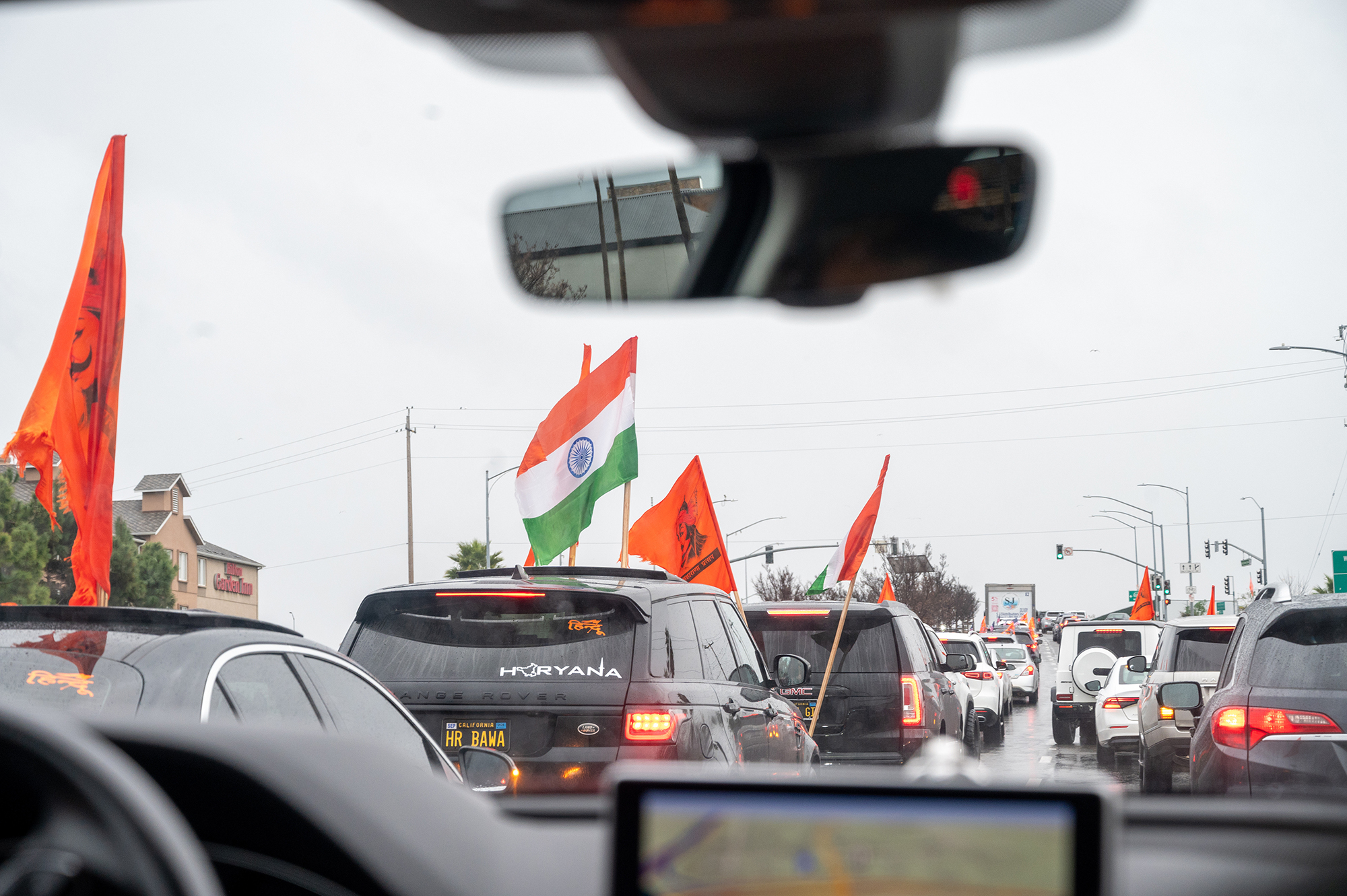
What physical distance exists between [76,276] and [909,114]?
824 cm

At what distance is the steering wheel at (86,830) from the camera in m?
1.36

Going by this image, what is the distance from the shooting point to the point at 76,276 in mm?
9023

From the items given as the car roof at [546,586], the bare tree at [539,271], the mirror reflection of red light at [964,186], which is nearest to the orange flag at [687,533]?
the car roof at [546,586]

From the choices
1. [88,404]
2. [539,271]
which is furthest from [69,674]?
[88,404]

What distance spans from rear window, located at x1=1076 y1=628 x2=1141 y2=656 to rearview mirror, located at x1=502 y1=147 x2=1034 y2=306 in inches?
722

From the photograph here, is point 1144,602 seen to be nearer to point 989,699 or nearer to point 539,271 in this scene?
point 989,699

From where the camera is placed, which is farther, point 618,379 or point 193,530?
point 193,530

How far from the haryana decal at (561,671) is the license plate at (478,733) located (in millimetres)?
230

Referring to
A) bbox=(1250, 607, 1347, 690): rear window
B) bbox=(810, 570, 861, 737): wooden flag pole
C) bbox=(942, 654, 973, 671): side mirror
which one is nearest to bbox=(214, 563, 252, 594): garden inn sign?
bbox=(942, 654, 973, 671): side mirror

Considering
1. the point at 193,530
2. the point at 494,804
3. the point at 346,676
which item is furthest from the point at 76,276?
the point at 193,530

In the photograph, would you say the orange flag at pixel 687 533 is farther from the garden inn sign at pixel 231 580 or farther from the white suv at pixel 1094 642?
the garden inn sign at pixel 231 580

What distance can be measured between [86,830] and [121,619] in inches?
94.9

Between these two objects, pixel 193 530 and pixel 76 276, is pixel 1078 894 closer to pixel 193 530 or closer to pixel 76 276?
pixel 76 276

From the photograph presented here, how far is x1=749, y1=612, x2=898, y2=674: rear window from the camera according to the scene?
10.6 meters
